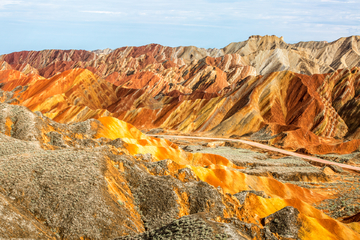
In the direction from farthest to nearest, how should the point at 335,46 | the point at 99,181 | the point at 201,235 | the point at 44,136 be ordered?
the point at 335,46 → the point at 44,136 → the point at 99,181 → the point at 201,235

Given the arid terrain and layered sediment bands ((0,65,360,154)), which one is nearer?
the arid terrain

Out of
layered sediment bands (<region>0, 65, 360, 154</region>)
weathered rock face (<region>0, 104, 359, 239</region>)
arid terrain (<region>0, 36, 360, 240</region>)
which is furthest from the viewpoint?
layered sediment bands (<region>0, 65, 360, 154</region>)

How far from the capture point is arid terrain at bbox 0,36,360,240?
629 inches

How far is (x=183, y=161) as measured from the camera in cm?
4409

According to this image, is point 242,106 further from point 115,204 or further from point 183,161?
point 115,204

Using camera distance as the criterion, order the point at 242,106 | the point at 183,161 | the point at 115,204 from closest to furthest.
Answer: the point at 115,204, the point at 183,161, the point at 242,106

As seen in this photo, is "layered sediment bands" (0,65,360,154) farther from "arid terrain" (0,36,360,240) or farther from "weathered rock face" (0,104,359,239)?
"weathered rock face" (0,104,359,239)

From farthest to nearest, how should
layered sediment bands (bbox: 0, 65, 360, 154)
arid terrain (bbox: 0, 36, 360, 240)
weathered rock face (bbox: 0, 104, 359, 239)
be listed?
layered sediment bands (bbox: 0, 65, 360, 154)
arid terrain (bbox: 0, 36, 360, 240)
weathered rock face (bbox: 0, 104, 359, 239)

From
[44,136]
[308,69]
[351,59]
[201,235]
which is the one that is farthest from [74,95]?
[351,59]

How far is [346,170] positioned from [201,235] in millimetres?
48775

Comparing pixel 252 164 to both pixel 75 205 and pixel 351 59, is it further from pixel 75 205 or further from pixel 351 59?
pixel 351 59

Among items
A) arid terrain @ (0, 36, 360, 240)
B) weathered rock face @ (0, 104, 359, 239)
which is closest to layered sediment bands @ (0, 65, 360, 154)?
arid terrain @ (0, 36, 360, 240)

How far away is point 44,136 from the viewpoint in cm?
2984

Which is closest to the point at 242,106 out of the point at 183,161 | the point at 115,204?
the point at 183,161
